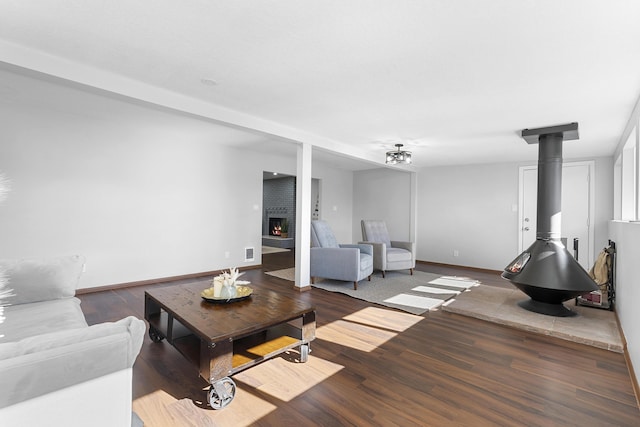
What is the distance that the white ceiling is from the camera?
5.56ft

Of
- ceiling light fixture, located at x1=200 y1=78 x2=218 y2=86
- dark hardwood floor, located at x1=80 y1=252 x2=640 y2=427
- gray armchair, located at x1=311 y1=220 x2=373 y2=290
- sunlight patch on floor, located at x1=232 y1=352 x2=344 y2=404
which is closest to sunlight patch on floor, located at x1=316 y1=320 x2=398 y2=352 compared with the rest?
dark hardwood floor, located at x1=80 y1=252 x2=640 y2=427

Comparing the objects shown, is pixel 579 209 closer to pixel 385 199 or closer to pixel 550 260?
pixel 550 260

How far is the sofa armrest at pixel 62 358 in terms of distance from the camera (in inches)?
31.6

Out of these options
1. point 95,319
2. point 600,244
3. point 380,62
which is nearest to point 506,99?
point 380,62

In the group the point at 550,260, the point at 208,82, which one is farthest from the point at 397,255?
the point at 208,82

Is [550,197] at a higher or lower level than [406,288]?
higher

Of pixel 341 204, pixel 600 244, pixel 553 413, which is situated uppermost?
pixel 341 204

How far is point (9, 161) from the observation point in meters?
3.52

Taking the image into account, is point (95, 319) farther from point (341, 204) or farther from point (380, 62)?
point (341, 204)

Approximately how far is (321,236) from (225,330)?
3.12 metres

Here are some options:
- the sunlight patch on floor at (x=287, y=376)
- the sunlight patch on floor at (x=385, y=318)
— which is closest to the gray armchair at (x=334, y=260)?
the sunlight patch on floor at (x=385, y=318)

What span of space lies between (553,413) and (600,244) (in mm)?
4910

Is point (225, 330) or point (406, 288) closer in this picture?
point (225, 330)

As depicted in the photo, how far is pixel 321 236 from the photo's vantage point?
4789 mm
